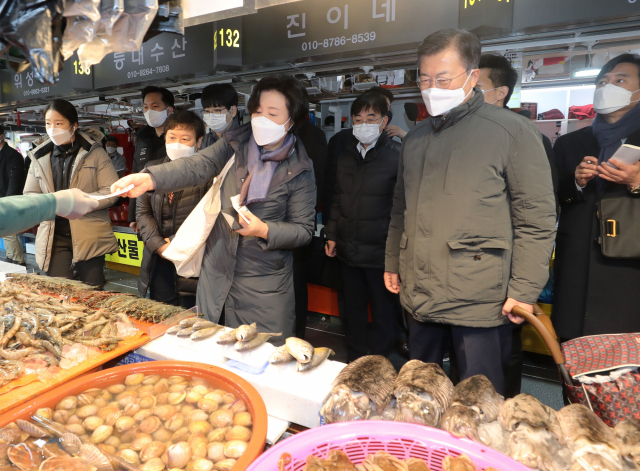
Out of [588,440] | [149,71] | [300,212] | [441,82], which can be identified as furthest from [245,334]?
[149,71]

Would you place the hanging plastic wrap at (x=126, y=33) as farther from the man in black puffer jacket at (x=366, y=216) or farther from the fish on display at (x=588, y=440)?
the man in black puffer jacket at (x=366, y=216)

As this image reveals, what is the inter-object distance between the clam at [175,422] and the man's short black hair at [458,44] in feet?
5.76

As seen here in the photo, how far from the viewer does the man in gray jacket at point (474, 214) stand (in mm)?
1712

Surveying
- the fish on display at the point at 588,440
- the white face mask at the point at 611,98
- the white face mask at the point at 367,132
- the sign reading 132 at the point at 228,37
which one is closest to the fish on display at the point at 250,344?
the fish on display at the point at 588,440

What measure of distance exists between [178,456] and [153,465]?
0.06 meters

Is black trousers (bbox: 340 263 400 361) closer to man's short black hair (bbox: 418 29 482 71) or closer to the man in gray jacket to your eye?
the man in gray jacket

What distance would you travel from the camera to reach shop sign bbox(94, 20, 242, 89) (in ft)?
11.6

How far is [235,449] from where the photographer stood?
987 mm

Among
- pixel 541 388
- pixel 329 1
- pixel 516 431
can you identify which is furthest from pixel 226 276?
pixel 541 388

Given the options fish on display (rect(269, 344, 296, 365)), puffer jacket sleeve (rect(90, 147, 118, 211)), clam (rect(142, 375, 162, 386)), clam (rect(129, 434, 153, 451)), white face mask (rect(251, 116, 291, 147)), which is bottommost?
clam (rect(129, 434, 153, 451))

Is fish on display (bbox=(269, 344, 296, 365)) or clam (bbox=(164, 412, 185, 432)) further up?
fish on display (bbox=(269, 344, 296, 365))

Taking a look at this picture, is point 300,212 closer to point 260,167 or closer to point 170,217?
point 260,167

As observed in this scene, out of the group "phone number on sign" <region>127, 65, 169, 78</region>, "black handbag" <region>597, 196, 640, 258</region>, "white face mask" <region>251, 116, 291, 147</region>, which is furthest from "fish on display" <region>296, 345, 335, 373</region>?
"phone number on sign" <region>127, 65, 169, 78</region>

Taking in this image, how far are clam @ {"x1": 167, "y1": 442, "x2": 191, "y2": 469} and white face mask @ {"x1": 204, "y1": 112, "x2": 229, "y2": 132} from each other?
262 centimetres
